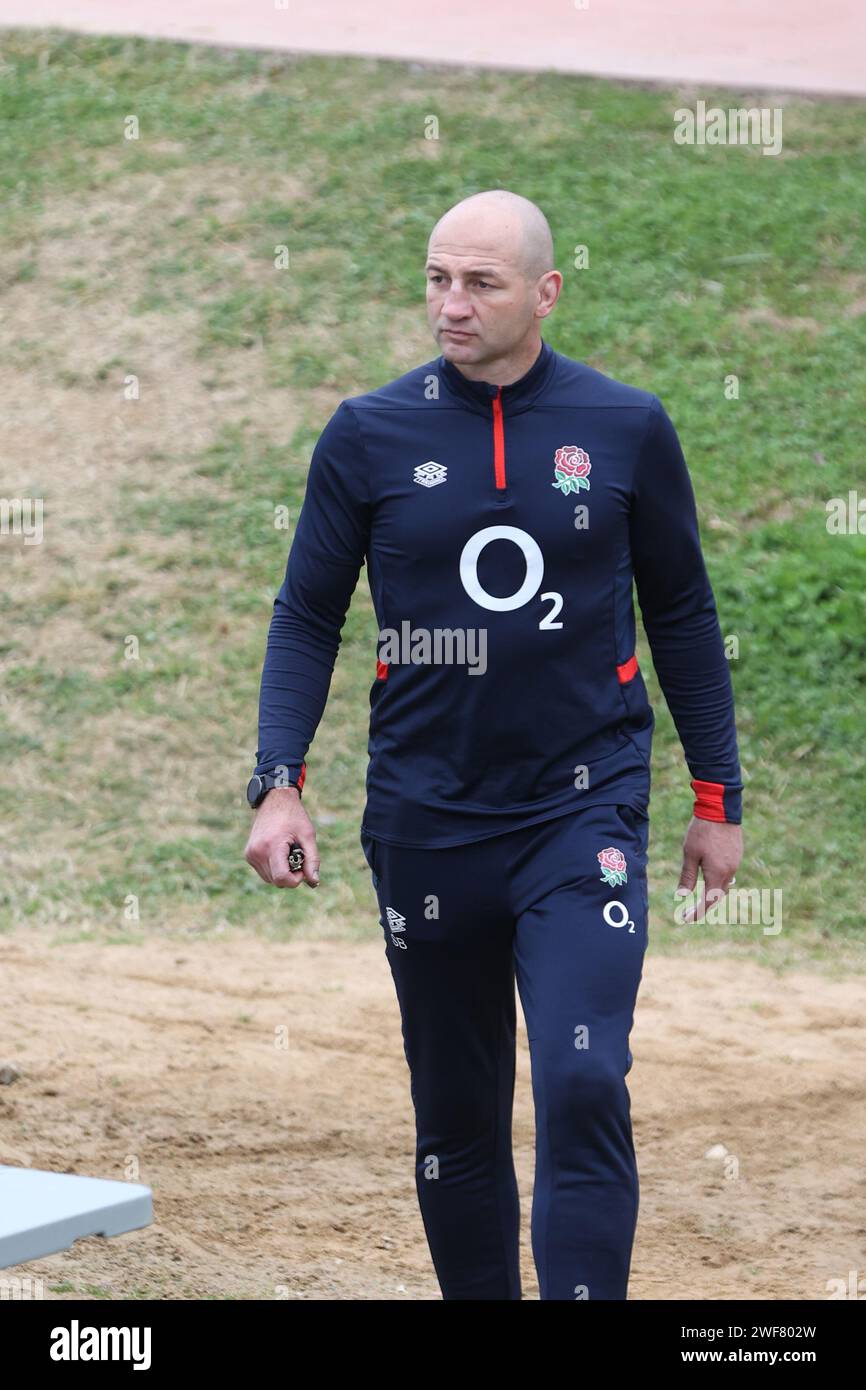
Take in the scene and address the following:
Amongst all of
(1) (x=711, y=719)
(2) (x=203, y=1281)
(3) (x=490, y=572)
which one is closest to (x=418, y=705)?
(3) (x=490, y=572)

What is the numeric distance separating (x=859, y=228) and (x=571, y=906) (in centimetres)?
1135

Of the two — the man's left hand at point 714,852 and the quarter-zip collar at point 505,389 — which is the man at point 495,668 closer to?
the quarter-zip collar at point 505,389

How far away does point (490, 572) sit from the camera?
3527mm

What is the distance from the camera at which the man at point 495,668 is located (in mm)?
3512

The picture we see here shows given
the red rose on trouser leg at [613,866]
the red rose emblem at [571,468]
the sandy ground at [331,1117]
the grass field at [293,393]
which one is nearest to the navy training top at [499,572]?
the red rose emblem at [571,468]

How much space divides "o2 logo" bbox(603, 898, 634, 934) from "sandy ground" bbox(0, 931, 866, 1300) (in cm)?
168

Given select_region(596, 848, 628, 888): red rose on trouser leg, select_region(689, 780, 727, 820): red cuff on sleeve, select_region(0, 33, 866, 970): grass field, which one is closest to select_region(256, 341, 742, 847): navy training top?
select_region(596, 848, 628, 888): red rose on trouser leg

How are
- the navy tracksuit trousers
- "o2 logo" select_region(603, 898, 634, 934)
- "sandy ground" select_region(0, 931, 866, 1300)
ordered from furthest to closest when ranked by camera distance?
1. "sandy ground" select_region(0, 931, 866, 1300)
2. "o2 logo" select_region(603, 898, 634, 934)
3. the navy tracksuit trousers

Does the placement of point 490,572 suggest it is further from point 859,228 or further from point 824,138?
point 824,138

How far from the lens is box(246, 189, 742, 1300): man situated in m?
3.51

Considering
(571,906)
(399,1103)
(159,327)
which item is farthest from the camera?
(159,327)

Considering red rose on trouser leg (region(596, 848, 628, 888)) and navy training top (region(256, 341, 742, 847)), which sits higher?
navy training top (region(256, 341, 742, 847))

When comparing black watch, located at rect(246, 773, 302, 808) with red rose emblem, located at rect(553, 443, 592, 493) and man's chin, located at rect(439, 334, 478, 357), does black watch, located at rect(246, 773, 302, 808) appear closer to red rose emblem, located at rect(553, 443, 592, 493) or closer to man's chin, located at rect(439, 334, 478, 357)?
red rose emblem, located at rect(553, 443, 592, 493)

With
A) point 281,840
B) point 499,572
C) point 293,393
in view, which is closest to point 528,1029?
point 281,840
